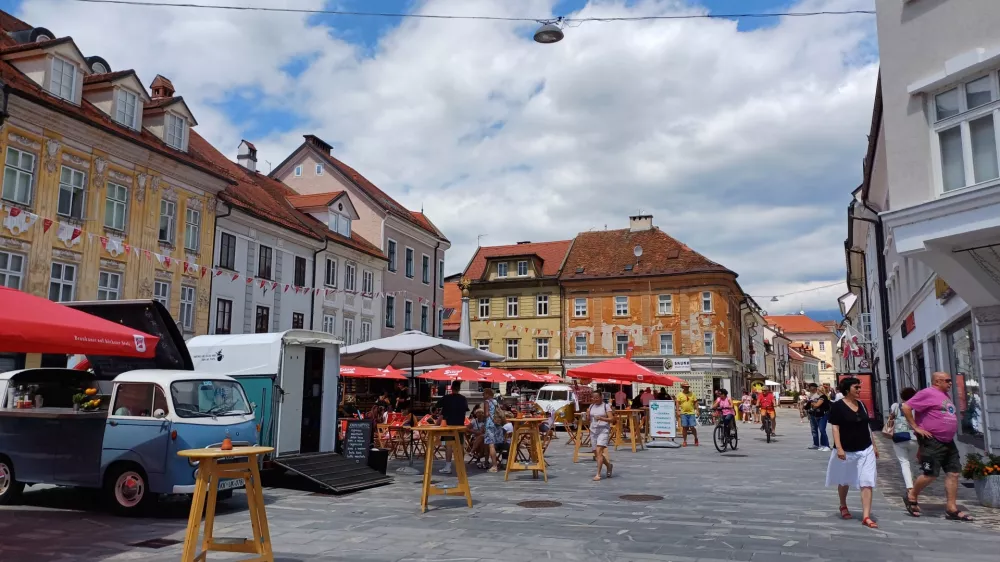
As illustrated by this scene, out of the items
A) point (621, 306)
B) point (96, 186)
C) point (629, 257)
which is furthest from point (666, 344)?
point (96, 186)

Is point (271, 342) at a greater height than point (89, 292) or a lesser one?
lesser

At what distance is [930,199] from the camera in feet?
38.0

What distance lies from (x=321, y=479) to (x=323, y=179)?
28.8 m

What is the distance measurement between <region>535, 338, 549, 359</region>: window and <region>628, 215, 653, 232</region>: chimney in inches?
427

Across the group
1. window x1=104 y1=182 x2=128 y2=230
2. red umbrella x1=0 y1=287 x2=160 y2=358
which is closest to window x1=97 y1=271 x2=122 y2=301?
window x1=104 y1=182 x2=128 y2=230

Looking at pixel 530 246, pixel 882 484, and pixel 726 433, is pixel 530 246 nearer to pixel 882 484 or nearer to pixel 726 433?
pixel 726 433

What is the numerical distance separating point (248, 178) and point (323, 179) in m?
5.60

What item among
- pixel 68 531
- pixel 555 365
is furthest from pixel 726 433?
pixel 555 365

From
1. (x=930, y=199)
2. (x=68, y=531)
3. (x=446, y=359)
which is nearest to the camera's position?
(x=68, y=531)

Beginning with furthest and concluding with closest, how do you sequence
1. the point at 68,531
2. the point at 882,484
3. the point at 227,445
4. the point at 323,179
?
the point at 323,179 → the point at 882,484 → the point at 68,531 → the point at 227,445

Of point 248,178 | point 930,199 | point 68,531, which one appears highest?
point 248,178

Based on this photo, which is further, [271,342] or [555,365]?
[555,365]

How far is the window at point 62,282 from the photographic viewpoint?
1981 centimetres

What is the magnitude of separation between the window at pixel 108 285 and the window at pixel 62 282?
2.63 ft
